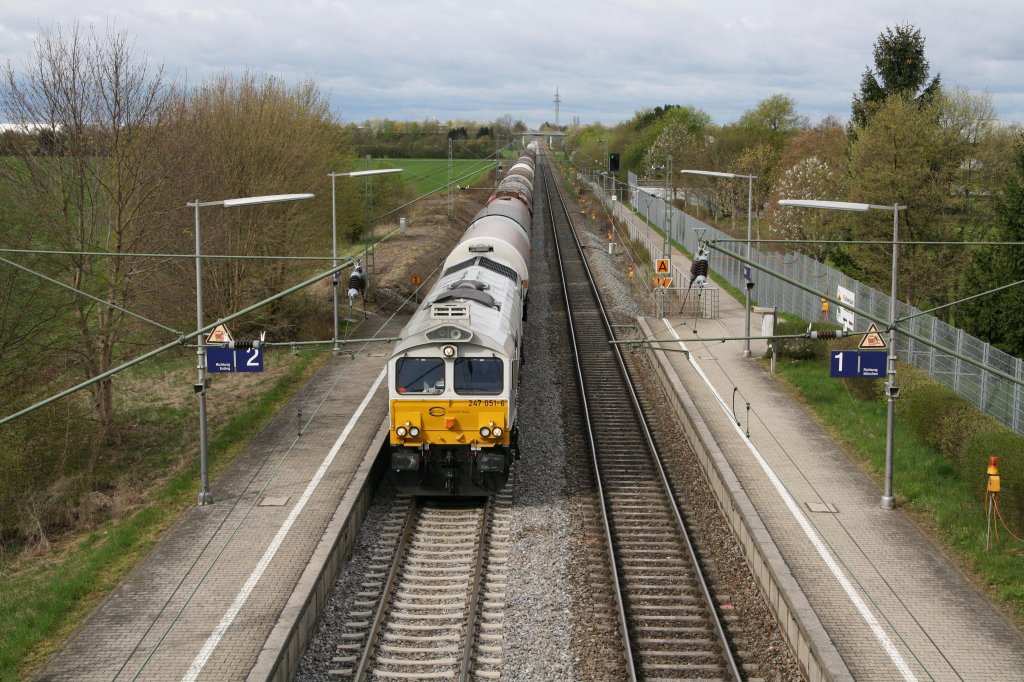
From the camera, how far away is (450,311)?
56.0ft

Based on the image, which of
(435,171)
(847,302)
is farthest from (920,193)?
(435,171)

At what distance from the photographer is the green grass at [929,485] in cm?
1413

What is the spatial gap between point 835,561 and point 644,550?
9.78 feet

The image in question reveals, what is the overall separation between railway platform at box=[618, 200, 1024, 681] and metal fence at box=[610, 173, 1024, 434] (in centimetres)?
324

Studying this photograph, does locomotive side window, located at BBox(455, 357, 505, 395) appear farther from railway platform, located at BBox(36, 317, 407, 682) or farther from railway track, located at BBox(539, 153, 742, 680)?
railway track, located at BBox(539, 153, 742, 680)

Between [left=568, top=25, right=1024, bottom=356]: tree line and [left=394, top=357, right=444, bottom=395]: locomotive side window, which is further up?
[left=568, top=25, right=1024, bottom=356]: tree line

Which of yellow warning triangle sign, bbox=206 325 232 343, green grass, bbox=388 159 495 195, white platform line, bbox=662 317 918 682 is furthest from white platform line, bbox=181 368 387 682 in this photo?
green grass, bbox=388 159 495 195

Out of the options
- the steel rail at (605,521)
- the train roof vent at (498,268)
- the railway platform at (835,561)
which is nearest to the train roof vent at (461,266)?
the train roof vent at (498,268)

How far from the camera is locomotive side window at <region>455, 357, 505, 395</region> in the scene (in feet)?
56.0

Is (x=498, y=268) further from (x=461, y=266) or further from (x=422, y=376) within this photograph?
(x=422, y=376)

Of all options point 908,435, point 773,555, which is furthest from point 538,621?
point 908,435

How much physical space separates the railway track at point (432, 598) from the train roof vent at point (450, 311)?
3.49m

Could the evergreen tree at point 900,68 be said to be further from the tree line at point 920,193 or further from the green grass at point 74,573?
the green grass at point 74,573

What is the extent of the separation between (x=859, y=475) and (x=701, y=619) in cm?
685
